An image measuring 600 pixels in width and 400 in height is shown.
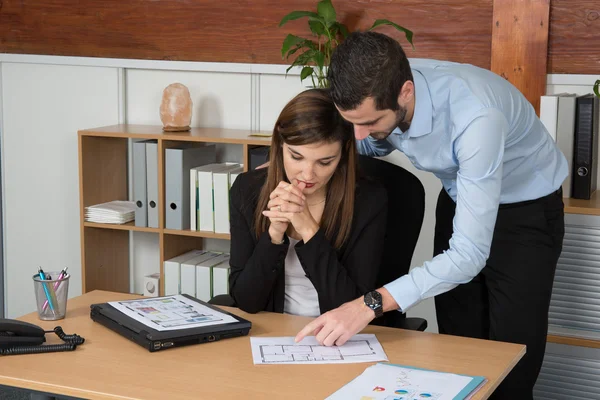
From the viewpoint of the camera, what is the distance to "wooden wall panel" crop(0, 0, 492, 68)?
→ 3.42 m

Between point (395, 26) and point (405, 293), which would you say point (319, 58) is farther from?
point (405, 293)

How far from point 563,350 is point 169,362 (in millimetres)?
1731

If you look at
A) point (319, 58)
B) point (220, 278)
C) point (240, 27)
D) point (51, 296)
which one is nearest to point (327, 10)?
point (319, 58)

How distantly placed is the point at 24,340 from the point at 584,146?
2.08m

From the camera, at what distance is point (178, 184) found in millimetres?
3633

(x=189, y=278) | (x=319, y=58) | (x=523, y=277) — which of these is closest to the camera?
(x=523, y=277)

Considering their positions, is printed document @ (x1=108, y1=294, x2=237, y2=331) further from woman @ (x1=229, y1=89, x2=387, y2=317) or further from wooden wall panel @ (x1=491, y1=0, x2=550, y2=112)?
wooden wall panel @ (x1=491, y1=0, x2=550, y2=112)

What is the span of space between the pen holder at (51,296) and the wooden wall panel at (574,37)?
215 centimetres

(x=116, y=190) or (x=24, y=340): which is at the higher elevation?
(x=116, y=190)

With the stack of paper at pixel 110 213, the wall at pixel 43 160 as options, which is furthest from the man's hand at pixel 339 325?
the wall at pixel 43 160

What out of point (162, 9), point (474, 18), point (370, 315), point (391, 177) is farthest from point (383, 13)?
point (370, 315)

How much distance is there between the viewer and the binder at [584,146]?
9.86 feet

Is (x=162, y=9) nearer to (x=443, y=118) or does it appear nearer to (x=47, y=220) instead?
(x=47, y=220)

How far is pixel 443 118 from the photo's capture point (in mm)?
2068
